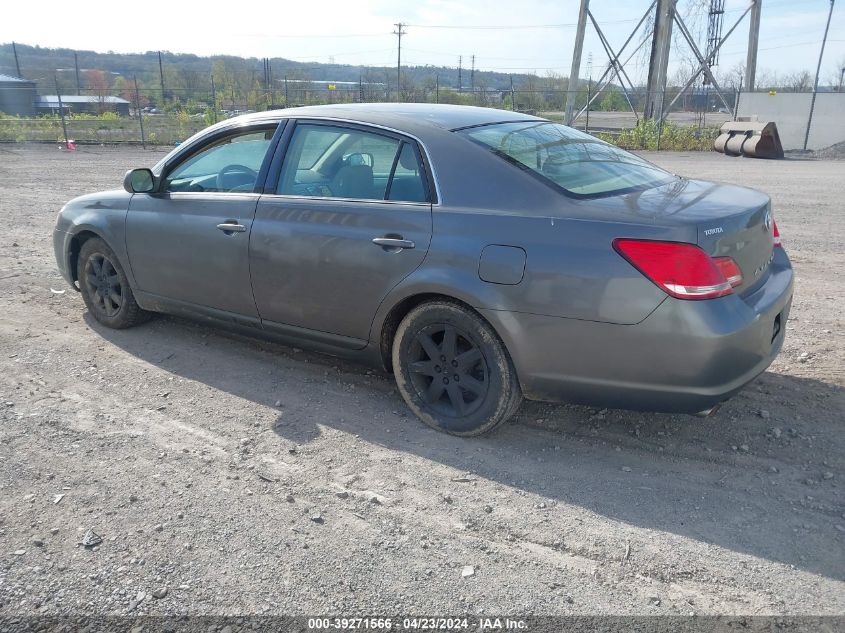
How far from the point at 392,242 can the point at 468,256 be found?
18.4 inches

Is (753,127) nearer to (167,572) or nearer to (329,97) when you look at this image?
(329,97)

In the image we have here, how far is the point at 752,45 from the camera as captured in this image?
26234mm

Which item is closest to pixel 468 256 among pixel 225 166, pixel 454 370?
pixel 454 370

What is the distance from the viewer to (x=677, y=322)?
3.10m

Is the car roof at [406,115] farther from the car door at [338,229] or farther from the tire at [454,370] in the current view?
the tire at [454,370]

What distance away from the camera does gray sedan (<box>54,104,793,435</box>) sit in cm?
318

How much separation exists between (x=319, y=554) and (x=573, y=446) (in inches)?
59.6

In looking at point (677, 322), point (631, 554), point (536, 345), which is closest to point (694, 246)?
point (677, 322)

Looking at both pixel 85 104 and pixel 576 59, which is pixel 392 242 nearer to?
pixel 576 59

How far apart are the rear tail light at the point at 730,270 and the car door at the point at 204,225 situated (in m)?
2.68

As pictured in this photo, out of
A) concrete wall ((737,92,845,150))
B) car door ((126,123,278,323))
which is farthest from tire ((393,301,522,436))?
concrete wall ((737,92,845,150))

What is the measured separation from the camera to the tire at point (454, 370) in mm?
3615

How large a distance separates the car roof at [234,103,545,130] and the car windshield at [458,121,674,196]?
4.6 inches

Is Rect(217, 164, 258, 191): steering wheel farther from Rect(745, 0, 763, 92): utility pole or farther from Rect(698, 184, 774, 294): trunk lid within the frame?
Rect(745, 0, 763, 92): utility pole
